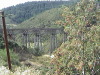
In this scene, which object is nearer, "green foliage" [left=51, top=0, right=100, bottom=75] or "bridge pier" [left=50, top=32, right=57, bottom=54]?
"green foliage" [left=51, top=0, right=100, bottom=75]

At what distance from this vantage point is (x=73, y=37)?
736cm

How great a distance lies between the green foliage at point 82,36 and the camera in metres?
6.95

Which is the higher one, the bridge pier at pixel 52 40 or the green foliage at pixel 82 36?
the green foliage at pixel 82 36

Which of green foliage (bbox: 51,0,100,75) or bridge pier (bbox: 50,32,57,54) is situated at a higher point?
green foliage (bbox: 51,0,100,75)

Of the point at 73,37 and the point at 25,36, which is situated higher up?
the point at 73,37

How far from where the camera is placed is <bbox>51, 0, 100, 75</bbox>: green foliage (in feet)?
22.8

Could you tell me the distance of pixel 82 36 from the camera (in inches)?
283

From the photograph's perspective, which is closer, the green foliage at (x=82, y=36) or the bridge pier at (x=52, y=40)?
the green foliage at (x=82, y=36)

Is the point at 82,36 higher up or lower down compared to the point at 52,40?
higher up

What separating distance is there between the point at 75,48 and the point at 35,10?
589ft

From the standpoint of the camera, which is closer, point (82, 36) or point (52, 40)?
point (82, 36)

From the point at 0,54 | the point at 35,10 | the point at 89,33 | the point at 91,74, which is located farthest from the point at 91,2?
the point at 35,10

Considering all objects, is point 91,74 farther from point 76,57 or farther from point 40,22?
point 40,22

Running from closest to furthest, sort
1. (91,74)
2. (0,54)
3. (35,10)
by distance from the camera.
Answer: (91,74), (0,54), (35,10)
